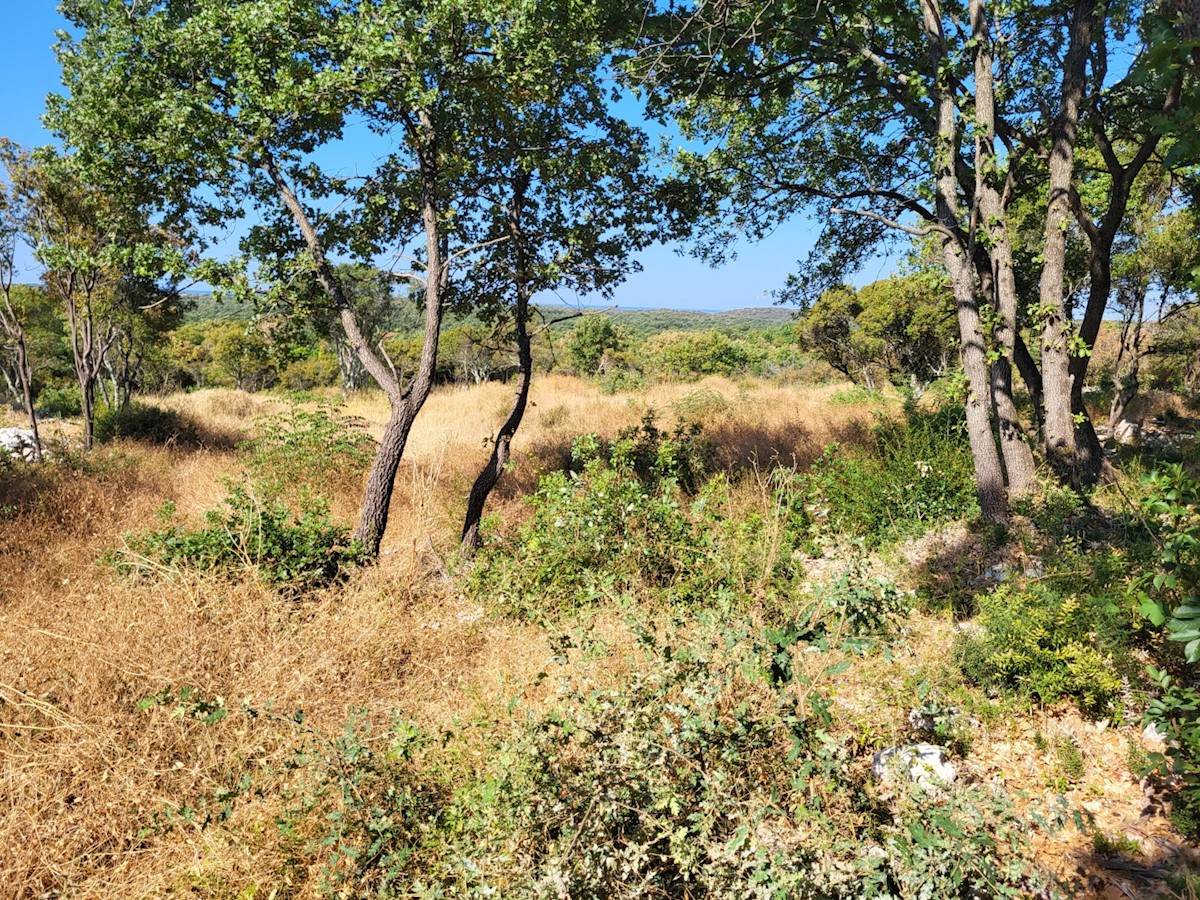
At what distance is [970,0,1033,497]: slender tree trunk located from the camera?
6141mm

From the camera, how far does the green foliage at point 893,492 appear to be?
6.91 metres


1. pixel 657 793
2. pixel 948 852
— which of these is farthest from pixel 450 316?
pixel 948 852

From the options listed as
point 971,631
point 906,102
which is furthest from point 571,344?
point 971,631

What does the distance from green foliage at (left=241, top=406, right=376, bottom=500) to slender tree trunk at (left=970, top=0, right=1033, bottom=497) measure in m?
8.21

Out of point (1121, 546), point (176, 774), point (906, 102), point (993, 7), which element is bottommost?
point (176, 774)

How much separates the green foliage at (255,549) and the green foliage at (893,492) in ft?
16.2

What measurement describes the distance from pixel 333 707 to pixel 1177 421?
15.4m

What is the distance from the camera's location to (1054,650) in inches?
159

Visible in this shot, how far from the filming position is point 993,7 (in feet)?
21.3

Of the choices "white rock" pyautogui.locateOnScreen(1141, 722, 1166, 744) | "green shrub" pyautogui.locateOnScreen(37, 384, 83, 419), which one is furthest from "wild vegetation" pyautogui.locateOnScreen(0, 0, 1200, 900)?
"green shrub" pyautogui.locateOnScreen(37, 384, 83, 419)

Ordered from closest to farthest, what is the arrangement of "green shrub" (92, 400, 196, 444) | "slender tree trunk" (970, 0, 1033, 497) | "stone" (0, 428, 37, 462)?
"slender tree trunk" (970, 0, 1033, 497) < "stone" (0, 428, 37, 462) < "green shrub" (92, 400, 196, 444)

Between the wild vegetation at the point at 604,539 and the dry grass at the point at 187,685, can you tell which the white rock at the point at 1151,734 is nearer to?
the wild vegetation at the point at 604,539

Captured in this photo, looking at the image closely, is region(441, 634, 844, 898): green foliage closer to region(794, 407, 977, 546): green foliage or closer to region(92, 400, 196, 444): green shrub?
region(794, 407, 977, 546): green foliage

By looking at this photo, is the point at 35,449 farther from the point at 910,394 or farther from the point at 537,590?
the point at 910,394
